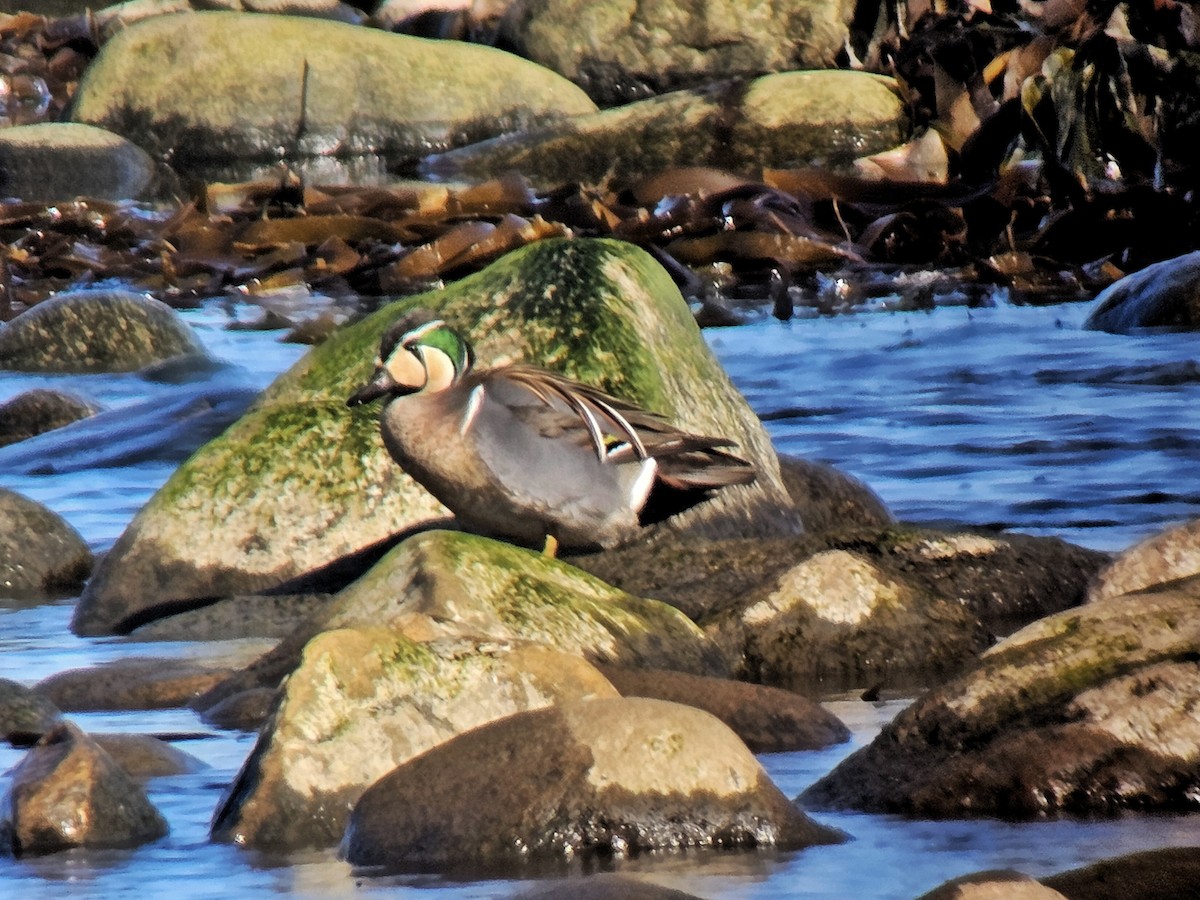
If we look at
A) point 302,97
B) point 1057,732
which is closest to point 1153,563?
point 1057,732

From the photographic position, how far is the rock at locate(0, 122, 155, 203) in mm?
19781

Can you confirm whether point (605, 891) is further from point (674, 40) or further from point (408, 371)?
point (674, 40)

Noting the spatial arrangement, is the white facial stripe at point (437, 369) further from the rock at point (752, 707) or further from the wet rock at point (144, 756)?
the wet rock at point (144, 756)

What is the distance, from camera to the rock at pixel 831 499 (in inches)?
275

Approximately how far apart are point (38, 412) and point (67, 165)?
11.3m

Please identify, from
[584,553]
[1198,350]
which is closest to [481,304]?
[584,553]

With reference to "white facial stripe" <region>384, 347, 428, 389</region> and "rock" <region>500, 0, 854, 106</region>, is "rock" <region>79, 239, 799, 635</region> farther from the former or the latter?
"rock" <region>500, 0, 854, 106</region>

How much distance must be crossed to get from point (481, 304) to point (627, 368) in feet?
1.93

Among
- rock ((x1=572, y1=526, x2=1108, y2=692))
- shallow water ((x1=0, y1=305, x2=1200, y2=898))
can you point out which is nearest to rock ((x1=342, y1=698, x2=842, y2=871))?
shallow water ((x1=0, y1=305, x2=1200, y2=898))

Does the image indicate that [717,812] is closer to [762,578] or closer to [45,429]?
[762,578]

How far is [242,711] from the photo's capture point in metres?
4.59

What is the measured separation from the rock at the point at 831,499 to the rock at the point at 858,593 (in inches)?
38.2

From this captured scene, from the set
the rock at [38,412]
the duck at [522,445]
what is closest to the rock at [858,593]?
the duck at [522,445]

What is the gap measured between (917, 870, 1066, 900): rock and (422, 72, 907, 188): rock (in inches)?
654
